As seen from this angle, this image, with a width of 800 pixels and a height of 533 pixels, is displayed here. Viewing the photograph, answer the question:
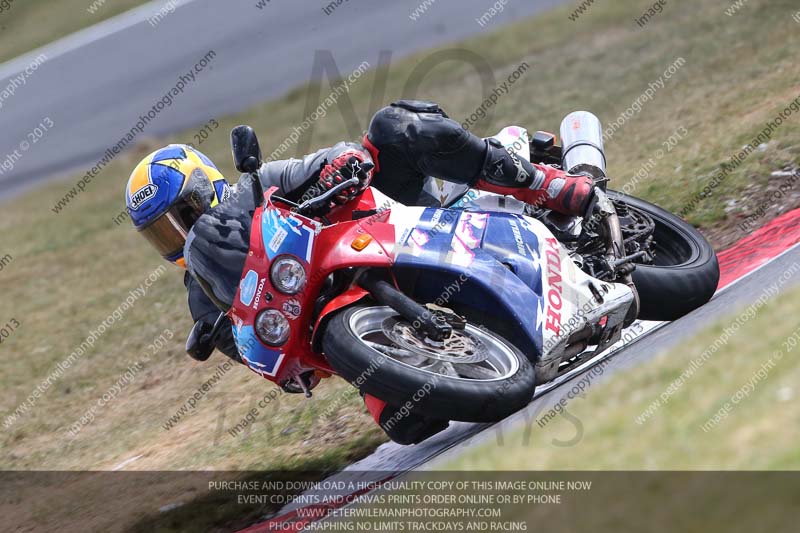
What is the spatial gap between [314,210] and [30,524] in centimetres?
310

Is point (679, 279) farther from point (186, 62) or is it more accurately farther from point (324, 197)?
point (186, 62)

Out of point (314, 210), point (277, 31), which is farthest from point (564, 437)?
point (277, 31)

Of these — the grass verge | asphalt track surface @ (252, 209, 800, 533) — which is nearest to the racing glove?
asphalt track surface @ (252, 209, 800, 533)

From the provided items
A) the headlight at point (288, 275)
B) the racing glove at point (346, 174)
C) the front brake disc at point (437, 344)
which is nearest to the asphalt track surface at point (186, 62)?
the racing glove at point (346, 174)

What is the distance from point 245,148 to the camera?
5.04 m

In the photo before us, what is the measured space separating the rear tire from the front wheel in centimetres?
132

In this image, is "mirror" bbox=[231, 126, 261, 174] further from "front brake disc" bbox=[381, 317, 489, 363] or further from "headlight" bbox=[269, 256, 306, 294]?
"front brake disc" bbox=[381, 317, 489, 363]

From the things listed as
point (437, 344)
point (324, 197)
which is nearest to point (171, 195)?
point (324, 197)

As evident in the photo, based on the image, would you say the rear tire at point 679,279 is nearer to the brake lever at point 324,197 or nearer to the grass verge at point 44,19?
the brake lever at point 324,197

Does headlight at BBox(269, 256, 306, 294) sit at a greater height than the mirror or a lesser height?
lesser

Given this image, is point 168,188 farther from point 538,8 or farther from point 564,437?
point 538,8

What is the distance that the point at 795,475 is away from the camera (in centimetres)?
343

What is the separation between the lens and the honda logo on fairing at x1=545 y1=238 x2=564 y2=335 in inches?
205

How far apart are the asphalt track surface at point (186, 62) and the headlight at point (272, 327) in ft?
39.1
